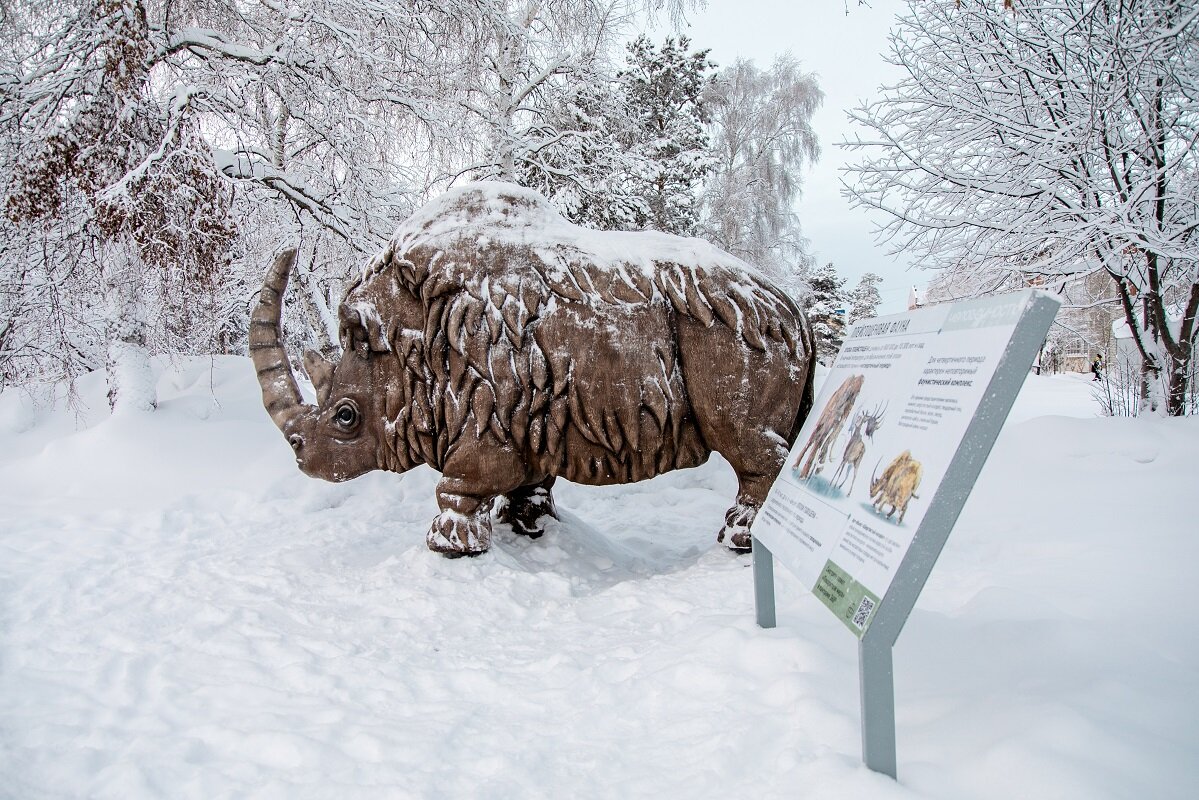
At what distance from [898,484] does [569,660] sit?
4.73 feet

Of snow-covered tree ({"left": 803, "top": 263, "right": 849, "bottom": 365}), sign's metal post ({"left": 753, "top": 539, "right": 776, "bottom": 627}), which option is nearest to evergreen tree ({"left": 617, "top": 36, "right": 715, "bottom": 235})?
snow-covered tree ({"left": 803, "top": 263, "right": 849, "bottom": 365})

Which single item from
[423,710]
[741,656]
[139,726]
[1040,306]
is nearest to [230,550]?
[139,726]

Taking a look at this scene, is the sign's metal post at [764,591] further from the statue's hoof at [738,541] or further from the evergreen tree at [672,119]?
the evergreen tree at [672,119]

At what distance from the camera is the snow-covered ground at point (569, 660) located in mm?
1461

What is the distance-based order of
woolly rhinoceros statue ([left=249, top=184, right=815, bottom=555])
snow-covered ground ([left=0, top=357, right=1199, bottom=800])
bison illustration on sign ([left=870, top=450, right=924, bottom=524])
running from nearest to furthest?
bison illustration on sign ([left=870, top=450, right=924, bottom=524])
snow-covered ground ([left=0, top=357, right=1199, bottom=800])
woolly rhinoceros statue ([left=249, top=184, right=815, bottom=555])

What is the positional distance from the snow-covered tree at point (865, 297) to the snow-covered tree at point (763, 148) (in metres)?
9.30

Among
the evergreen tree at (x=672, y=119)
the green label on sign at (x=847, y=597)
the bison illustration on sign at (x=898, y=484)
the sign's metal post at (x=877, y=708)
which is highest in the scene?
the evergreen tree at (x=672, y=119)

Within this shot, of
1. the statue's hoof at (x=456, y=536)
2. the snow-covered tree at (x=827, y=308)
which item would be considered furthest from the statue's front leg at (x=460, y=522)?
the snow-covered tree at (x=827, y=308)

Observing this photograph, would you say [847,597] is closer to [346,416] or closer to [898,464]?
[898,464]

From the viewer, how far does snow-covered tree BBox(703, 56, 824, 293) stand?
17.2 m

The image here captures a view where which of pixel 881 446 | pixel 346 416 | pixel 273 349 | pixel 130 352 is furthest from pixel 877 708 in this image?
pixel 130 352

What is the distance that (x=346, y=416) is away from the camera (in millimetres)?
3330

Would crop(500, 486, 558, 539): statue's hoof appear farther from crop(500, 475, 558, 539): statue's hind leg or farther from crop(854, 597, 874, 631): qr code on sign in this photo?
crop(854, 597, 874, 631): qr code on sign

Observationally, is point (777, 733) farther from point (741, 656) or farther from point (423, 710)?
point (423, 710)
